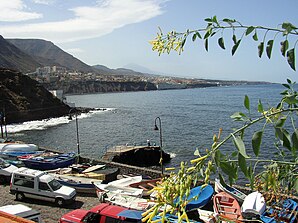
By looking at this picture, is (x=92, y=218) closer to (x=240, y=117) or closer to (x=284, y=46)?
(x=240, y=117)

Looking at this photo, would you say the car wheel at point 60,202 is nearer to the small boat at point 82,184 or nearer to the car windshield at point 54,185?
the car windshield at point 54,185

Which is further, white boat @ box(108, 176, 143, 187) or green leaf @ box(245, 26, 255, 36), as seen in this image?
white boat @ box(108, 176, 143, 187)

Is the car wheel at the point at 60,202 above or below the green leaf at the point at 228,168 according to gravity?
below

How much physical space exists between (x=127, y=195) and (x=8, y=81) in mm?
87809

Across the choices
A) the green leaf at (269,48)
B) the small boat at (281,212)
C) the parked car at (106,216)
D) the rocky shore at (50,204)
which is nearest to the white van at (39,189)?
the rocky shore at (50,204)

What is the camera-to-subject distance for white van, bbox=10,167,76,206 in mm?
16453

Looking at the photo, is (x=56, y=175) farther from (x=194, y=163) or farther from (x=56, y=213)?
(x=194, y=163)

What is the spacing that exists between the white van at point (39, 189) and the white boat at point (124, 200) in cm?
177

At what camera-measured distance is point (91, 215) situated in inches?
498

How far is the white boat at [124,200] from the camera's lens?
1459cm

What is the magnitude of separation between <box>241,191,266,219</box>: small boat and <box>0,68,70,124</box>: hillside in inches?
2831

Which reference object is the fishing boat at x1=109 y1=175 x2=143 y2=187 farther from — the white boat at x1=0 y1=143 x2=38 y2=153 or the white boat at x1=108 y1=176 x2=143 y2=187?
the white boat at x1=0 y1=143 x2=38 y2=153

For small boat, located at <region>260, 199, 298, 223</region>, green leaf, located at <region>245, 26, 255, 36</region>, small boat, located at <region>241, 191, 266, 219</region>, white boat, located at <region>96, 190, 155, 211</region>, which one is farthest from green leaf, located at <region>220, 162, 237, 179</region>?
white boat, located at <region>96, 190, 155, 211</region>

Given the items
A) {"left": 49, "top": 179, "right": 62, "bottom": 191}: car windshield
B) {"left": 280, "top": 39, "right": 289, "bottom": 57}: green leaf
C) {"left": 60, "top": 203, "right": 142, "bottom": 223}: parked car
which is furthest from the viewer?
{"left": 49, "top": 179, "right": 62, "bottom": 191}: car windshield
